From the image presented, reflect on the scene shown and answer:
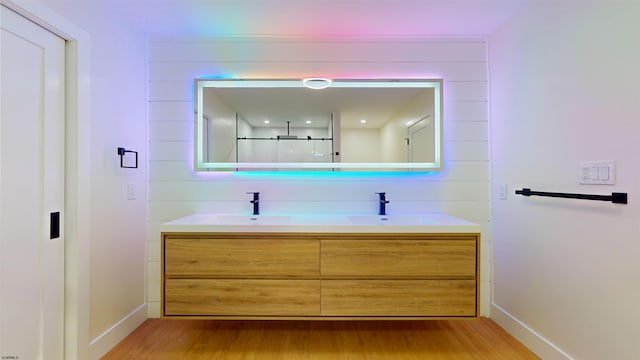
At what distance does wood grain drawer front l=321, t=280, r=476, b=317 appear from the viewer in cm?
185

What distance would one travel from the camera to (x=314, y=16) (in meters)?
2.13

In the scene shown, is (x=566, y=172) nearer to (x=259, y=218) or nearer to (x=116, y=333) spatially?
(x=259, y=218)

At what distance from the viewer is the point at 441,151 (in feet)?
7.93

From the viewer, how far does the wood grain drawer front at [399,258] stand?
Result: 1.86m

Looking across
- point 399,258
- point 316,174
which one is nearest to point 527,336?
point 399,258

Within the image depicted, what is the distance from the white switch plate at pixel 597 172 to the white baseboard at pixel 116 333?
2932mm

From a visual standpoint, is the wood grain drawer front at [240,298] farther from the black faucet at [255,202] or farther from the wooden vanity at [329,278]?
the black faucet at [255,202]

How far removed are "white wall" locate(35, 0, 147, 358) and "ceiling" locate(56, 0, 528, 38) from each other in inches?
6.3

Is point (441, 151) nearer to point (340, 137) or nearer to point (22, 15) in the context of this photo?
point (340, 137)

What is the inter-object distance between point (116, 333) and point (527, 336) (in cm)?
272

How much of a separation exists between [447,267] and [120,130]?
232 cm

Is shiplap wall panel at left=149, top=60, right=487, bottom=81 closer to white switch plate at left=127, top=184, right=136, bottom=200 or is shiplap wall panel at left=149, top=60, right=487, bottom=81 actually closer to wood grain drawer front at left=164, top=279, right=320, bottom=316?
white switch plate at left=127, top=184, right=136, bottom=200

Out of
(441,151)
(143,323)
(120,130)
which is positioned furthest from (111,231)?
(441,151)

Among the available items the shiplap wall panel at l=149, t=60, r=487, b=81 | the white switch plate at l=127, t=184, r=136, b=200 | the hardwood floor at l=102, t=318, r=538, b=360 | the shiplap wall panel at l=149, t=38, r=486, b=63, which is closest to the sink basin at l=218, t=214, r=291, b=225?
the white switch plate at l=127, t=184, r=136, b=200
